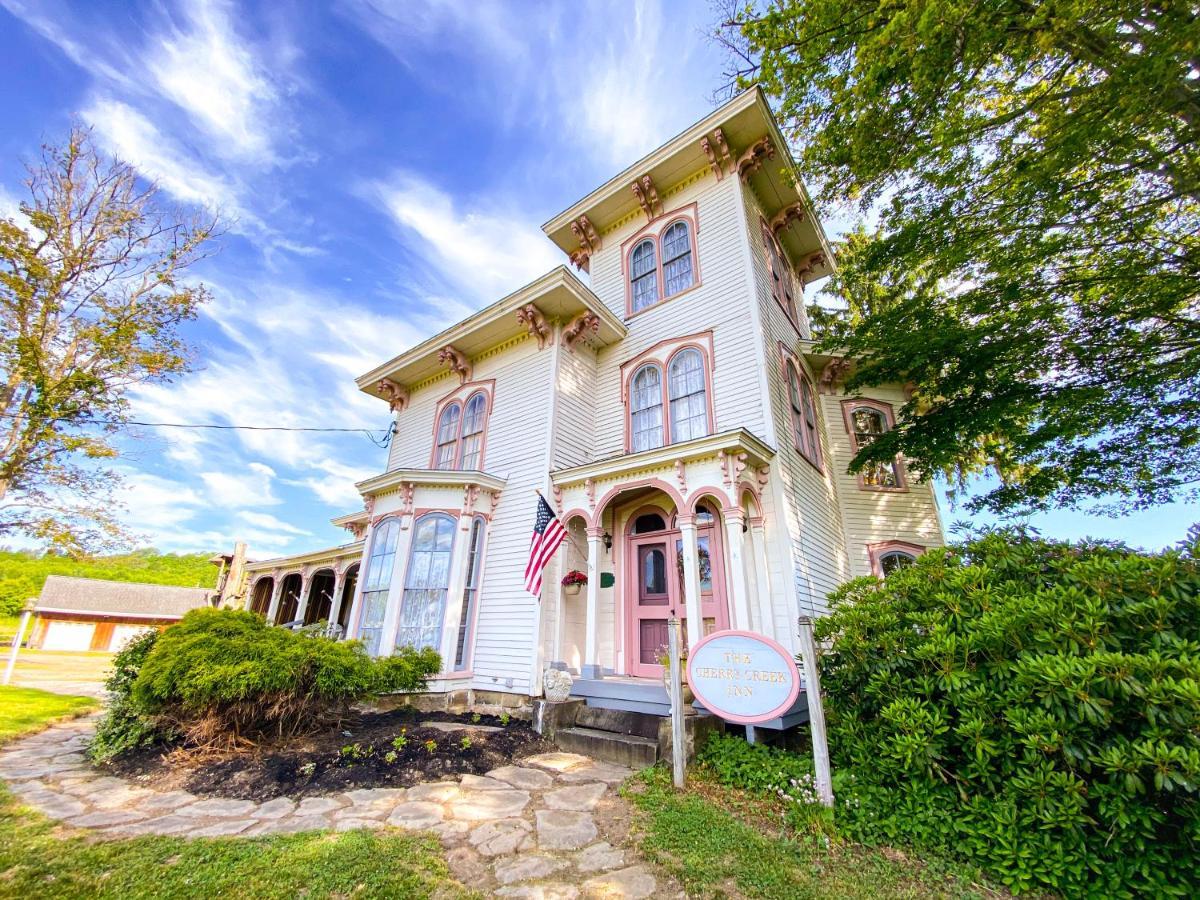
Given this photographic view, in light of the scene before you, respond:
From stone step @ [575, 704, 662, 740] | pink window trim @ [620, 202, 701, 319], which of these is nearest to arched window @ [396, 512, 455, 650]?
stone step @ [575, 704, 662, 740]

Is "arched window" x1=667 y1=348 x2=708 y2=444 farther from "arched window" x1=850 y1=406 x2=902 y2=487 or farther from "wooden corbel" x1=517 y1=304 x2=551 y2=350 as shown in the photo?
Answer: "arched window" x1=850 y1=406 x2=902 y2=487

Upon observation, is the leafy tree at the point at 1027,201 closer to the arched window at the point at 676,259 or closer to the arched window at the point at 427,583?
the arched window at the point at 676,259

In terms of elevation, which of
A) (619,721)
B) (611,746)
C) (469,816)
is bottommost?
(469,816)

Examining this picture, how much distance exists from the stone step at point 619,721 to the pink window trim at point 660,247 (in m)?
7.14

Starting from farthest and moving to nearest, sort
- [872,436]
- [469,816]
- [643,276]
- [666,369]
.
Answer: [872,436] < [643,276] < [666,369] < [469,816]

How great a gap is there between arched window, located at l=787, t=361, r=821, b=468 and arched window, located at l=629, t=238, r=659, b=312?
308 cm

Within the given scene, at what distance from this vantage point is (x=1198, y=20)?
394 cm

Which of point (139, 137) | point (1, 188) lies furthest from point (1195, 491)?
point (1, 188)

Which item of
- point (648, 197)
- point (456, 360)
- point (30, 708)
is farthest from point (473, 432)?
point (30, 708)

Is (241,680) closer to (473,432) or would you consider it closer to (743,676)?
(743,676)

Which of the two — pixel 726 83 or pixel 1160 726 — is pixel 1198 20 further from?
pixel 1160 726

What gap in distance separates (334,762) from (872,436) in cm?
1061

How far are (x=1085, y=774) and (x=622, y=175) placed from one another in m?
10.8

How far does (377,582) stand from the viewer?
27.4 feet
